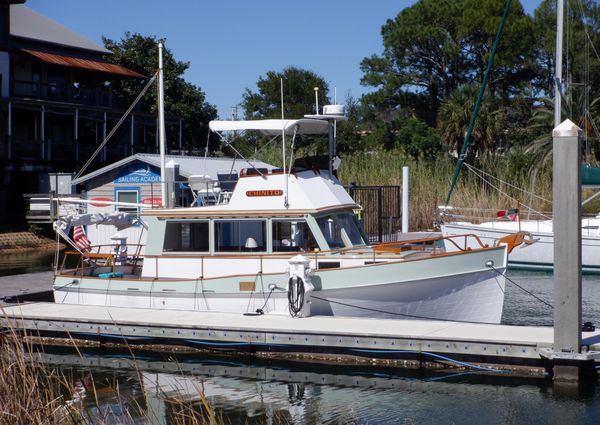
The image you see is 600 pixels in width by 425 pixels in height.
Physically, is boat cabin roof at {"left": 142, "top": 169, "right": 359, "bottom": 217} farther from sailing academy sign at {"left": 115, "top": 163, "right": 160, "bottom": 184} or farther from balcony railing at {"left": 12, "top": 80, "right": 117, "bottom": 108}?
balcony railing at {"left": 12, "top": 80, "right": 117, "bottom": 108}

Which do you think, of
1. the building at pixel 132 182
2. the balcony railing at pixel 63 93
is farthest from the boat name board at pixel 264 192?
the balcony railing at pixel 63 93

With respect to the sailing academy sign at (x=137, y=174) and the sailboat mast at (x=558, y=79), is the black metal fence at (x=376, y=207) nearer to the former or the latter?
the sailboat mast at (x=558, y=79)

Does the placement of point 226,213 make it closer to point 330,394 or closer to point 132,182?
point 330,394

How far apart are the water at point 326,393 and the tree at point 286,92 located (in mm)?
47634

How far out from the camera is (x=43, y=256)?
33.6 m

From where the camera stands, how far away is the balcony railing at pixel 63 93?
43188 millimetres

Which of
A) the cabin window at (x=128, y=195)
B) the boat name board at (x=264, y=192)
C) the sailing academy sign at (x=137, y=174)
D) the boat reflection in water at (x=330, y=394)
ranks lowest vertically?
the boat reflection in water at (x=330, y=394)

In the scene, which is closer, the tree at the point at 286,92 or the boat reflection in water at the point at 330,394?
the boat reflection in water at the point at 330,394

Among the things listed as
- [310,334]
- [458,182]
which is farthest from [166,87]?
[310,334]

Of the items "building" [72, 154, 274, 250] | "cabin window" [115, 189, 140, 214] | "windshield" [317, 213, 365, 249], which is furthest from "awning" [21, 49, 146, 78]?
"windshield" [317, 213, 365, 249]

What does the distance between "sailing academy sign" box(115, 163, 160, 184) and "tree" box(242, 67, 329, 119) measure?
1163 inches

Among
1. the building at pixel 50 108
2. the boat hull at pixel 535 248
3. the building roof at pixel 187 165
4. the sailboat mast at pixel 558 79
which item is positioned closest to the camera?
the sailboat mast at pixel 558 79

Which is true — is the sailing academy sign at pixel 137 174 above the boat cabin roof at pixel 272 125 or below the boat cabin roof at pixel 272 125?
below

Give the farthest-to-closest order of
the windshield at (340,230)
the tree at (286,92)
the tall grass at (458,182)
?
the tree at (286,92)
the tall grass at (458,182)
the windshield at (340,230)
